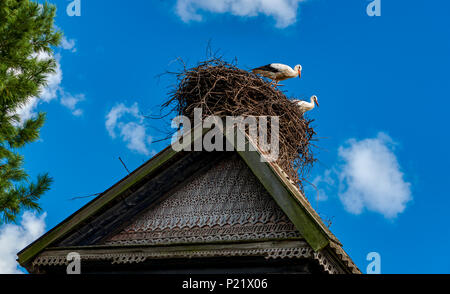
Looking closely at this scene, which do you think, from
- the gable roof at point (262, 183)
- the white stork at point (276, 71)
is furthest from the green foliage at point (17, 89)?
the white stork at point (276, 71)

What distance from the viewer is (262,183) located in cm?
461

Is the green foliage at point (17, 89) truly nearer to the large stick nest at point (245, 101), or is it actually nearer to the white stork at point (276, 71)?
the large stick nest at point (245, 101)

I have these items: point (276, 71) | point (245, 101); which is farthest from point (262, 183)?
point (276, 71)

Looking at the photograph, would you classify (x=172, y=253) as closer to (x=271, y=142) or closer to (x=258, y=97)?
(x=271, y=142)

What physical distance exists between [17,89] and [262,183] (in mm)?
3508

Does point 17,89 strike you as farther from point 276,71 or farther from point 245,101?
point 276,71

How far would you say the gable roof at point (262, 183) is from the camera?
4074 mm

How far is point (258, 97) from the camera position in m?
7.51

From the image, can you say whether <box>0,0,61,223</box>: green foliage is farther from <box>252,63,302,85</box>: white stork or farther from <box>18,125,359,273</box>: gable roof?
<box>252,63,302,85</box>: white stork

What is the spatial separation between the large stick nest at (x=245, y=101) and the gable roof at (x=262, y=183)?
1.59 m

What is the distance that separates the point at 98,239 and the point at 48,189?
1.63m

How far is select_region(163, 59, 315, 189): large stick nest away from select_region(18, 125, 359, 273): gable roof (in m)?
1.59

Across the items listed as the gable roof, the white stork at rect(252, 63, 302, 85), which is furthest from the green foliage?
the white stork at rect(252, 63, 302, 85)
